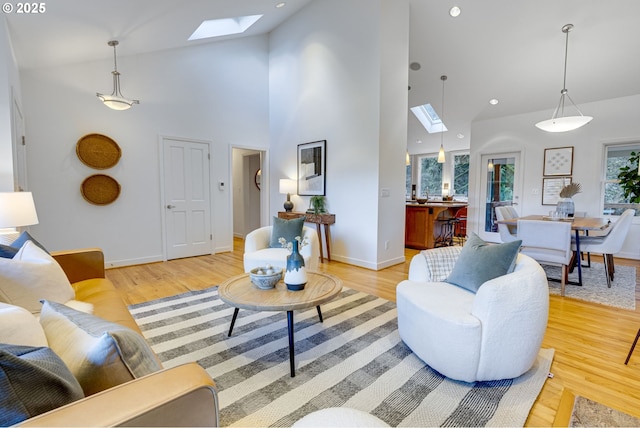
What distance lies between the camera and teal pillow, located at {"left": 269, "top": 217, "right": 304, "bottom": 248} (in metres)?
3.58

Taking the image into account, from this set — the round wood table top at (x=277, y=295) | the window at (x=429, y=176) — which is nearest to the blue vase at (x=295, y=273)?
the round wood table top at (x=277, y=295)

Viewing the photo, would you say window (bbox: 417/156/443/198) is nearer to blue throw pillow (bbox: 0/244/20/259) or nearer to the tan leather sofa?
blue throw pillow (bbox: 0/244/20/259)

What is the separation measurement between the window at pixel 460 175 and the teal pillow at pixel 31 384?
8.55 meters

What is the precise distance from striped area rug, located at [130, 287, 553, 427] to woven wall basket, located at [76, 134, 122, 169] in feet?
8.15

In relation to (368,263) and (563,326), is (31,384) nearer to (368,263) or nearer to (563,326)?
(563,326)

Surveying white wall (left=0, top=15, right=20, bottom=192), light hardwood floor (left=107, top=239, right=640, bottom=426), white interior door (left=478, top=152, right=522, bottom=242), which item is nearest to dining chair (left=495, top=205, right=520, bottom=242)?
light hardwood floor (left=107, top=239, right=640, bottom=426)

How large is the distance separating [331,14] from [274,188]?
3095 mm

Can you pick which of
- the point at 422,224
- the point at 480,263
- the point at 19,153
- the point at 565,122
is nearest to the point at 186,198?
the point at 19,153

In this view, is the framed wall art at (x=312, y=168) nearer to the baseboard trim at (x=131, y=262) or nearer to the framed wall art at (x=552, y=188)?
the baseboard trim at (x=131, y=262)

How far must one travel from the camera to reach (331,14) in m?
4.64

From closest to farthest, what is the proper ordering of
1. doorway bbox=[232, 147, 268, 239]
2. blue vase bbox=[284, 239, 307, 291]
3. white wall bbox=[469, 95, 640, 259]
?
blue vase bbox=[284, 239, 307, 291] → white wall bbox=[469, 95, 640, 259] → doorway bbox=[232, 147, 268, 239]

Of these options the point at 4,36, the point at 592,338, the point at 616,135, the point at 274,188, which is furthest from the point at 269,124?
the point at 616,135

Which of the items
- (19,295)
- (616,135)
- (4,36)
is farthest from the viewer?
(616,135)

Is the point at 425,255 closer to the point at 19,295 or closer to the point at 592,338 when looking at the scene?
the point at 592,338
